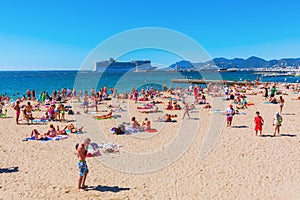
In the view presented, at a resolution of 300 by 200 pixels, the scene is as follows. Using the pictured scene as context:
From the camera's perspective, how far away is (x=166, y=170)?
7.20 m

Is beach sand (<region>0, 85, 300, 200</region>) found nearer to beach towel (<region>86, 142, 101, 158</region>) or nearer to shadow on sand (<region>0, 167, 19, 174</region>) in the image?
shadow on sand (<region>0, 167, 19, 174</region>)

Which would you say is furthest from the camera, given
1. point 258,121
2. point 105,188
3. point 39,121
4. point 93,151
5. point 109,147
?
point 39,121

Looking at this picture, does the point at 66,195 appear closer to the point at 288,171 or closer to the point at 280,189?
the point at 280,189

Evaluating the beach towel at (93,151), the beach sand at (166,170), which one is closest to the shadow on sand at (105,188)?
the beach sand at (166,170)

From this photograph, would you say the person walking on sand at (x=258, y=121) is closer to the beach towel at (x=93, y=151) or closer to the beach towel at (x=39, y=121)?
the beach towel at (x=93, y=151)

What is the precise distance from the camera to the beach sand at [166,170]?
5809 millimetres

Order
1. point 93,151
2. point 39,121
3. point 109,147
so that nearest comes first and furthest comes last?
point 93,151
point 109,147
point 39,121

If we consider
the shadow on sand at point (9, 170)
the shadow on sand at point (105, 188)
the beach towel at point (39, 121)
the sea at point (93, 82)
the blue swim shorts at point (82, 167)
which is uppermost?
the sea at point (93, 82)

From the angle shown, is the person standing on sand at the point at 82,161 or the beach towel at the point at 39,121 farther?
the beach towel at the point at 39,121

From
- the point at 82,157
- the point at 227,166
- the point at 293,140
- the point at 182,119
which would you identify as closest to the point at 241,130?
the point at 293,140

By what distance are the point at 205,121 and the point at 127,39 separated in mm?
6548

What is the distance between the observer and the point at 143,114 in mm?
16797

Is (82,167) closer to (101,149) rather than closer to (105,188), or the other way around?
(105,188)

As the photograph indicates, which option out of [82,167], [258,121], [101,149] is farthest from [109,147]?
[258,121]
